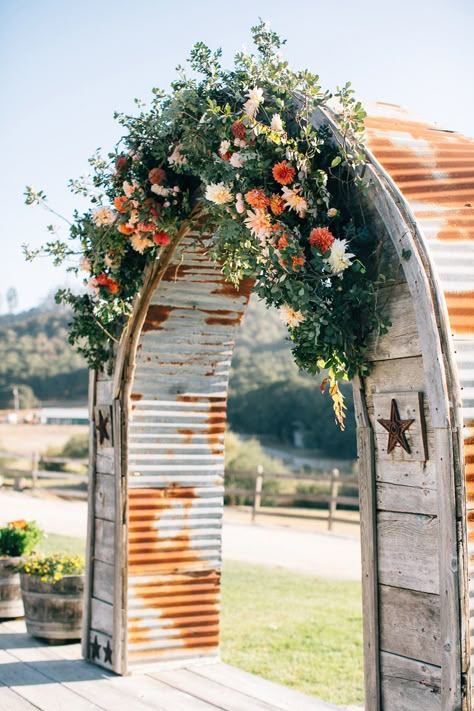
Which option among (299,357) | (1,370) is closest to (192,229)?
(299,357)

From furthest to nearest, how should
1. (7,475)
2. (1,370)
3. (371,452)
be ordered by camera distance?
(1,370), (7,475), (371,452)

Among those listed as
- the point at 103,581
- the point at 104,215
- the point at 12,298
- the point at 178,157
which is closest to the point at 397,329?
the point at 178,157

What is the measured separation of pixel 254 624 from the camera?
809cm

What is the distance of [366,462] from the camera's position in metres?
3.36

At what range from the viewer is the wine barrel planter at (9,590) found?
6.22m

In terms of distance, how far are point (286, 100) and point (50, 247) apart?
1.90m

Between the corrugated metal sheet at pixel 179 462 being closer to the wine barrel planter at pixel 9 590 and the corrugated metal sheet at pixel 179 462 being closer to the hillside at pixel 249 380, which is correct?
the wine barrel planter at pixel 9 590

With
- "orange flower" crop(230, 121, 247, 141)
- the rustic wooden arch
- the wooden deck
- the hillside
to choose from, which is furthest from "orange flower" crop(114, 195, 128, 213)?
the hillside

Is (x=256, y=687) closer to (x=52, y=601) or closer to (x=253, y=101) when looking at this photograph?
(x=52, y=601)

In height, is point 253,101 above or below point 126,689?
above

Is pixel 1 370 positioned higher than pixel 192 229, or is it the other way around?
pixel 1 370

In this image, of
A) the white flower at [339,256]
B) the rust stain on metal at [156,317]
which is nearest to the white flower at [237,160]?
the white flower at [339,256]

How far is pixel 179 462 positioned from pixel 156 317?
916 mm

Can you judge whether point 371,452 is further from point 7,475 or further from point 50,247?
point 7,475
